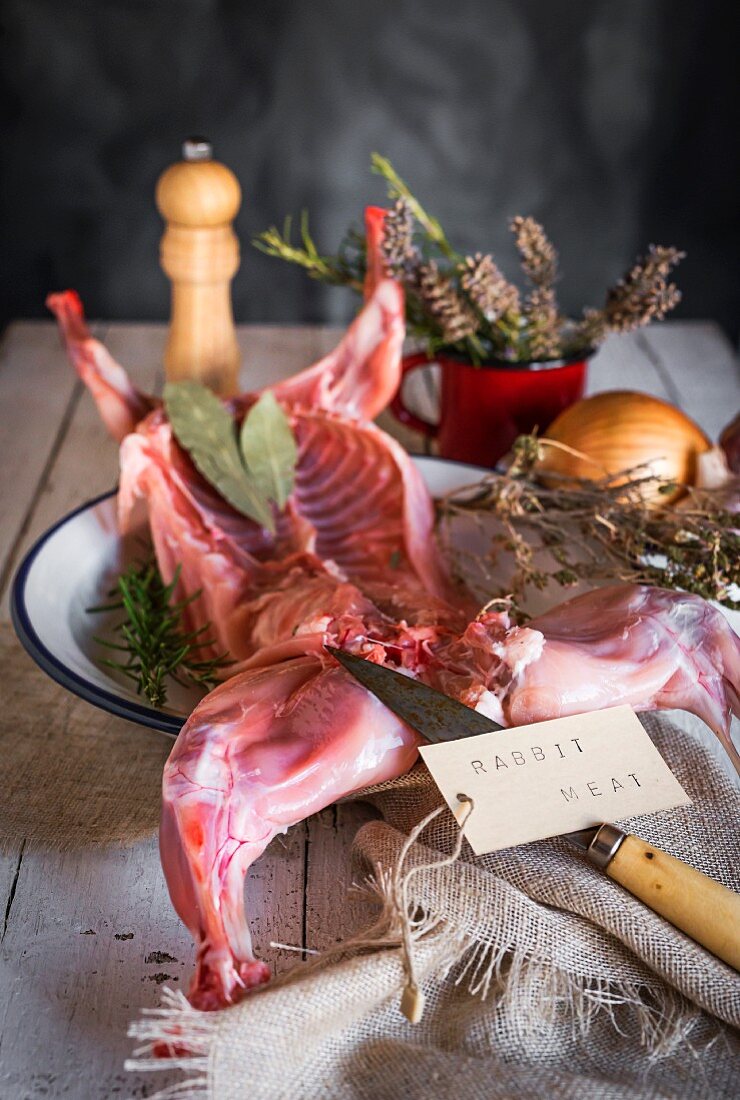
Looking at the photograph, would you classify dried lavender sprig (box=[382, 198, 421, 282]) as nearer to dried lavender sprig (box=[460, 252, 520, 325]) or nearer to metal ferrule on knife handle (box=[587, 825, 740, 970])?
dried lavender sprig (box=[460, 252, 520, 325])

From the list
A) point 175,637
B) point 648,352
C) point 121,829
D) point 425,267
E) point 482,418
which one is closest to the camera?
point 121,829

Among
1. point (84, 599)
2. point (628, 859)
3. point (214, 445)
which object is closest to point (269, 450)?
point (214, 445)

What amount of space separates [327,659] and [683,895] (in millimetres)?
245

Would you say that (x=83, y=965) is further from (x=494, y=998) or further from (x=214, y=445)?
(x=214, y=445)

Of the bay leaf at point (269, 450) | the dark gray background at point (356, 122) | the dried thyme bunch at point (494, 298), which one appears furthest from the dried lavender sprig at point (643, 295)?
the dark gray background at point (356, 122)

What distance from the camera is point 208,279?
47.9 inches

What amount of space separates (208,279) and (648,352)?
2.65 feet

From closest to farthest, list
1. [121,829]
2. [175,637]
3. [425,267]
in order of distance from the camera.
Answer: [121,829]
[175,637]
[425,267]

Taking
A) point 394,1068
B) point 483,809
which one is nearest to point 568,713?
point 483,809

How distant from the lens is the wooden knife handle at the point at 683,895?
0.60 metres

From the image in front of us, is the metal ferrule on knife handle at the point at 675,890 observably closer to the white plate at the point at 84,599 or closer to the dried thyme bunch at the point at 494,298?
the white plate at the point at 84,599

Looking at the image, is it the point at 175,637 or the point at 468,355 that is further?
the point at 468,355

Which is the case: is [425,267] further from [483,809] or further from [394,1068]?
[394,1068]

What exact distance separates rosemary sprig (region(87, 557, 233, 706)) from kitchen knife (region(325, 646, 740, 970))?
0.67 feet
